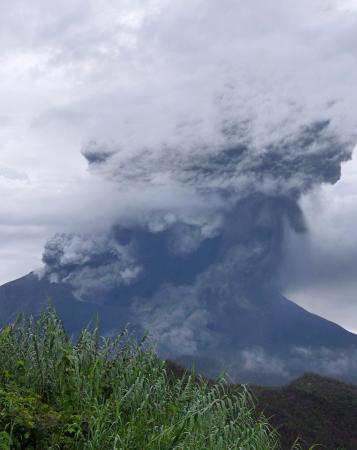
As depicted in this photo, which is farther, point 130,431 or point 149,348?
point 149,348

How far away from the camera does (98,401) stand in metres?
8.86

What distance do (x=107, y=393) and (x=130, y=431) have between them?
6.03ft

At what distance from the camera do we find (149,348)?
33.3 ft

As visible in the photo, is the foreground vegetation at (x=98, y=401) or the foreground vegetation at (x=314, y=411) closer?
the foreground vegetation at (x=98, y=401)

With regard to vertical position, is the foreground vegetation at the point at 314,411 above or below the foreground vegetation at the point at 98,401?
above

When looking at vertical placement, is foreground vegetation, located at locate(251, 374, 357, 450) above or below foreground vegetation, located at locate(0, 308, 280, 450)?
above

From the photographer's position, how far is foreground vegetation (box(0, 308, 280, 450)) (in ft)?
24.4

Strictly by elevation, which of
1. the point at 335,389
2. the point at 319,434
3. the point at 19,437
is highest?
the point at 335,389

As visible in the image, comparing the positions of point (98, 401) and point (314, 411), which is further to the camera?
point (314, 411)

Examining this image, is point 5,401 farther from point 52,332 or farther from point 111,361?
point 111,361

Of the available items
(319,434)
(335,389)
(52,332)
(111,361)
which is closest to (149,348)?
(111,361)

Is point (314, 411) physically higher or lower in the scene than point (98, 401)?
higher

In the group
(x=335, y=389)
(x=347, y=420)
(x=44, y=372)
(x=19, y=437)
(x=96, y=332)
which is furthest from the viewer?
(x=335, y=389)

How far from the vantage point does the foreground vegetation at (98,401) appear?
7.44m
